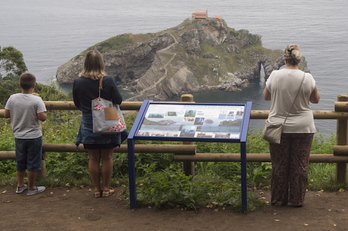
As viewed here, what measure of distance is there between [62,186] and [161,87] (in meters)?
109

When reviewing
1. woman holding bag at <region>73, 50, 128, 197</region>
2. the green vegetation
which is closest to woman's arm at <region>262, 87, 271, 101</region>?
the green vegetation

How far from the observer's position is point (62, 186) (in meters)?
5.65

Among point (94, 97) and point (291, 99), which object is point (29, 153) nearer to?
point (94, 97)

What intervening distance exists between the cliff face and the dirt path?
10260 cm

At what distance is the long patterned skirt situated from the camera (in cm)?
453

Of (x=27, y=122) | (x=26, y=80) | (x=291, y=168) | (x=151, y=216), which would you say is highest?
(x=26, y=80)

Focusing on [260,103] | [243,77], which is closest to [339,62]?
[243,77]

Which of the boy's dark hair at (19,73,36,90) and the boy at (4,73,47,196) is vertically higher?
the boy's dark hair at (19,73,36,90)

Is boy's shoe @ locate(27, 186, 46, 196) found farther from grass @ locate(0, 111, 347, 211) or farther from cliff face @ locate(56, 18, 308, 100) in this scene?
cliff face @ locate(56, 18, 308, 100)

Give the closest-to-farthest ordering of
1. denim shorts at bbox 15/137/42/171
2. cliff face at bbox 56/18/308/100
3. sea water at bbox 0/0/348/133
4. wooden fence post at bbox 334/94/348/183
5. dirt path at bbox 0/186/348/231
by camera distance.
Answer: dirt path at bbox 0/186/348/231, denim shorts at bbox 15/137/42/171, wooden fence post at bbox 334/94/348/183, sea water at bbox 0/0/348/133, cliff face at bbox 56/18/308/100

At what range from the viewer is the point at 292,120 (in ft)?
14.6

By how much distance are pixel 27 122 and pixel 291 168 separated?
2.73 m

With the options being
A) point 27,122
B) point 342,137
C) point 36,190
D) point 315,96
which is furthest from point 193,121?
point 36,190

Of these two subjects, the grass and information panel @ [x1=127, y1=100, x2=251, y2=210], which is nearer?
information panel @ [x1=127, y1=100, x2=251, y2=210]
